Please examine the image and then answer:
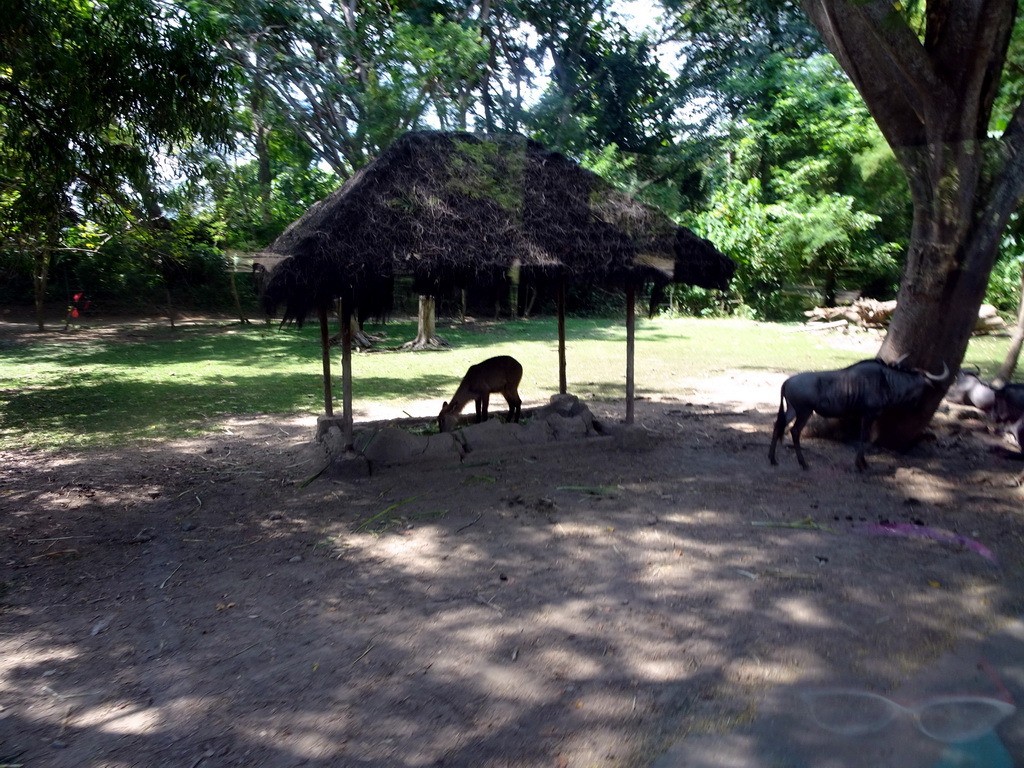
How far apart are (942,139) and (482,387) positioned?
5165mm

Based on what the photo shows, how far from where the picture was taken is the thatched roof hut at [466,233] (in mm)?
7078

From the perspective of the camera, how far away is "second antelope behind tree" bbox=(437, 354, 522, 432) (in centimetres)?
861

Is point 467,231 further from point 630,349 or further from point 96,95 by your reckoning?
point 96,95

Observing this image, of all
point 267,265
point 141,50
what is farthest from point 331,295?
point 141,50

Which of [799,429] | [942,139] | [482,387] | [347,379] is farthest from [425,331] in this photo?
[942,139]

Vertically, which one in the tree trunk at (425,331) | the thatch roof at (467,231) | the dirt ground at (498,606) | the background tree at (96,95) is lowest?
the dirt ground at (498,606)

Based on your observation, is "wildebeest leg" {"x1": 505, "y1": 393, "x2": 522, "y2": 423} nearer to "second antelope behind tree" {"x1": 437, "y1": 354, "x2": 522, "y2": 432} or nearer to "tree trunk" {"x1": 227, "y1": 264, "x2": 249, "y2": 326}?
"second antelope behind tree" {"x1": 437, "y1": 354, "x2": 522, "y2": 432}

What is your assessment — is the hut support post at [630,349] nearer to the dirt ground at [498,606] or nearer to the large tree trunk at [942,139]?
the dirt ground at [498,606]

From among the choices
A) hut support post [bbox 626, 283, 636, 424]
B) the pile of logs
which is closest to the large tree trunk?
hut support post [bbox 626, 283, 636, 424]

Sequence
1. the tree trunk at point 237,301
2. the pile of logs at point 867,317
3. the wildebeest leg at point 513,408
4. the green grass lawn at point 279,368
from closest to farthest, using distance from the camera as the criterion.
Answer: the wildebeest leg at point 513,408 < the green grass lawn at point 279,368 < the pile of logs at point 867,317 < the tree trunk at point 237,301

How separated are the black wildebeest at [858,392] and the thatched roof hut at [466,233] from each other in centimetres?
167

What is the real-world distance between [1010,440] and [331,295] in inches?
300


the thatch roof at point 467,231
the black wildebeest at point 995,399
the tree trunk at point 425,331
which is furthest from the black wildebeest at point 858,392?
the tree trunk at point 425,331

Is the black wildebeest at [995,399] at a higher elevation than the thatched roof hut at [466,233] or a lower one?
lower
